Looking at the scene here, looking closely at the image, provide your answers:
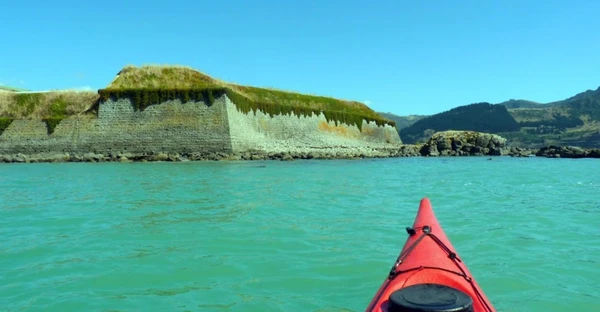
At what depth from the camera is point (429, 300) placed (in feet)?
10.2

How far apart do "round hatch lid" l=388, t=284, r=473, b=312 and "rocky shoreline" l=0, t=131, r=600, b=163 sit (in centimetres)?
3309

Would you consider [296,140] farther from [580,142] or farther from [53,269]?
[580,142]

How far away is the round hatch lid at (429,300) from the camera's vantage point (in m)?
3.00

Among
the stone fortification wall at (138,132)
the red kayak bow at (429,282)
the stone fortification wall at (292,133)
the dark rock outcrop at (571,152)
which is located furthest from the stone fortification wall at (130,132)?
the dark rock outcrop at (571,152)

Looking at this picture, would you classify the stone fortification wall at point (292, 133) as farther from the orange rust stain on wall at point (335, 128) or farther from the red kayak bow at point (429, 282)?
the red kayak bow at point (429, 282)

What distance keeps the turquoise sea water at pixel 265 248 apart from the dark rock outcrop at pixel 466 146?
39.5m

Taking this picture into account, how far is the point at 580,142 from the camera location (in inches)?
5610

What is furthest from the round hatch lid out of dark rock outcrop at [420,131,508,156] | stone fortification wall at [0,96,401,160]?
dark rock outcrop at [420,131,508,156]

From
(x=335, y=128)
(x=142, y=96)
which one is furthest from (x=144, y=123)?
(x=335, y=128)

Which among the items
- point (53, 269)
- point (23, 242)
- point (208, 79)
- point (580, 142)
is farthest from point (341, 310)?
point (580, 142)

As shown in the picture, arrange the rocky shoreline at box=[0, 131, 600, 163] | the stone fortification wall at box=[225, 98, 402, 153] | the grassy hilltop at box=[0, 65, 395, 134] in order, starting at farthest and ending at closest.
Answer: the stone fortification wall at box=[225, 98, 402, 153]
the grassy hilltop at box=[0, 65, 395, 134]
the rocky shoreline at box=[0, 131, 600, 163]

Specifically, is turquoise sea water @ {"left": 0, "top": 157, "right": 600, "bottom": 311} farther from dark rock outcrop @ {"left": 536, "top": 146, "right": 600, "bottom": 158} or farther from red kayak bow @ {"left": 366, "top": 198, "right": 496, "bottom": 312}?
dark rock outcrop @ {"left": 536, "top": 146, "right": 600, "bottom": 158}

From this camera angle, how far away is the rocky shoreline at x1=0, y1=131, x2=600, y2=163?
3616 cm

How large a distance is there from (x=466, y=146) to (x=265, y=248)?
5292 cm
